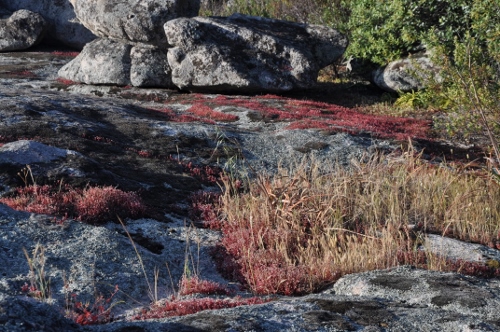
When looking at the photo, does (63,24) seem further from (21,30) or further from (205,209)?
(205,209)

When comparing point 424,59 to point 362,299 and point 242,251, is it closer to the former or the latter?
point 242,251

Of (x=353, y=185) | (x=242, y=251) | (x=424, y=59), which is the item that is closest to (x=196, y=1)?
(x=424, y=59)

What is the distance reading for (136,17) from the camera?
27297 millimetres

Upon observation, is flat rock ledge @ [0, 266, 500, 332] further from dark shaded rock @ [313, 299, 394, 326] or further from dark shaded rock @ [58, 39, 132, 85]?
dark shaded rock @ [58, 39, 132, 85]

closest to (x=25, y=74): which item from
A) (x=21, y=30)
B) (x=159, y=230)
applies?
(x=21, y=30)

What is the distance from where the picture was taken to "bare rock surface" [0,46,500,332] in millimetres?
5633

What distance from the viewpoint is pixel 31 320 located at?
14.5ft

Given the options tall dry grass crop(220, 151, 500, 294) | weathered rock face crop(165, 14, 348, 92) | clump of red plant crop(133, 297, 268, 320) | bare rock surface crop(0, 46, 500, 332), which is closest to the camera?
bare rock surface crop(0, 46, 500, 332)

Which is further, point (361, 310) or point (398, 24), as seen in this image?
point (398, 24)

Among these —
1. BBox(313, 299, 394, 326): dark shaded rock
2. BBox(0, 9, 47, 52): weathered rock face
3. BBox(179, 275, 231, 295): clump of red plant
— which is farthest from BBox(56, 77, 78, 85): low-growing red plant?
BBox(313, 299, 394, 326): dark shaded rock

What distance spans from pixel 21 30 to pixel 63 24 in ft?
11.6

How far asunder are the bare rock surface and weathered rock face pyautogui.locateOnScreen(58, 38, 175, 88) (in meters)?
2.77

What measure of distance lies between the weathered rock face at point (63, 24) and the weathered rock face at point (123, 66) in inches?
456

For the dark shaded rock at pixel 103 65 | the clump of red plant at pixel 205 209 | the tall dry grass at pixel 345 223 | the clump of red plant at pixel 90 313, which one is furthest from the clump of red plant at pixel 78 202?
the dark shaded rock at pixel 103 65
